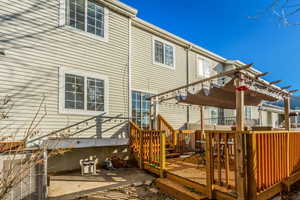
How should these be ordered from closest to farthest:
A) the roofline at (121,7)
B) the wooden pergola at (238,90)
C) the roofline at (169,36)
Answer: the wooden pergola at (238,90) < the roofline at (121,7) < the roofline at (169,36)

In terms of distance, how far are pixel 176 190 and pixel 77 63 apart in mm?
5044

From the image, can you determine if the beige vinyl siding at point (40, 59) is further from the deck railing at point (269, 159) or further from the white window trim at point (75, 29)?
the deck railing at point (269, 159)

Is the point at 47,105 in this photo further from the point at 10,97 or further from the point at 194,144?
the point at 194,144

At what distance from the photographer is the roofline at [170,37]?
8250 millimetres

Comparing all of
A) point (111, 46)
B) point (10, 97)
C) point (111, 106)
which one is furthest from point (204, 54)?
point (10, 97)

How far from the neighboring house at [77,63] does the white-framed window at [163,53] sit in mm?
51

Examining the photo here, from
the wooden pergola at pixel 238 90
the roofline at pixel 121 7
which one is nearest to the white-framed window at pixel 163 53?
the roofline at pixel 121 7

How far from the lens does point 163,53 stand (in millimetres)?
9281

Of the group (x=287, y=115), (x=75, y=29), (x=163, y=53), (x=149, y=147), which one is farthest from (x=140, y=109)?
(x=287, y=115)

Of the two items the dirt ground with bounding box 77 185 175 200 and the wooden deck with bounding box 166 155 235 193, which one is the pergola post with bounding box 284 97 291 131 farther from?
the dirt ground with bounding box 77 185 175 200

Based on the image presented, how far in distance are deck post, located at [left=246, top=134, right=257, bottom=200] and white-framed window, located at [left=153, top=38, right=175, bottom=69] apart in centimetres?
617

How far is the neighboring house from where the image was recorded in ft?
17.2

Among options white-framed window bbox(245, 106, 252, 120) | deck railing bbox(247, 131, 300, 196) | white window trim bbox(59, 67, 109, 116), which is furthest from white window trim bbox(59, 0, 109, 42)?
white-framed window bbox(245, 106, 252, 120)

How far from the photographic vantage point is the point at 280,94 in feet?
21.1
